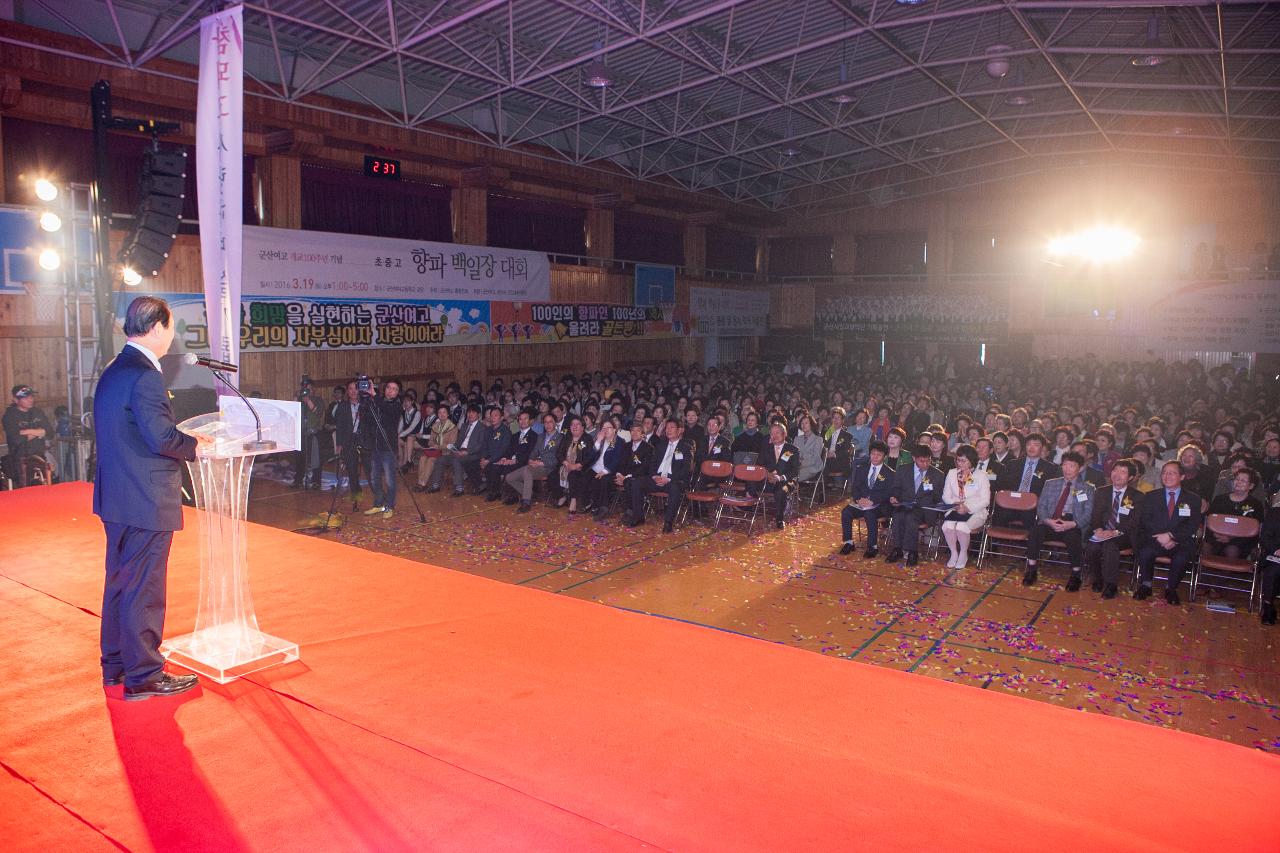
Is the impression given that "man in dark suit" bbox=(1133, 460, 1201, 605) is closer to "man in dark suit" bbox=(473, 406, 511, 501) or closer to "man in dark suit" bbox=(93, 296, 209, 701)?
"man in dark suit" bbox=(473, 406, 511, 501)

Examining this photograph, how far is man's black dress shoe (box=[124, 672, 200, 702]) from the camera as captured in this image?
2.83 meters

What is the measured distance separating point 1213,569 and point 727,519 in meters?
4.44

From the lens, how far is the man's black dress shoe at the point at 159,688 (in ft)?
9.27

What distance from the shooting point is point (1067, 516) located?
7164 millimetres

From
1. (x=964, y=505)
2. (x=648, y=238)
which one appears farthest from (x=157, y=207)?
(x=648, y=238)

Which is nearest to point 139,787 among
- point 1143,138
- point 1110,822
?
point 1110,822

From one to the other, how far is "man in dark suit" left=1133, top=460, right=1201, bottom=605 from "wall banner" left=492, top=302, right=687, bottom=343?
1121cm

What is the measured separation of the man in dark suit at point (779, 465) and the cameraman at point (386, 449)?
403 centimetres

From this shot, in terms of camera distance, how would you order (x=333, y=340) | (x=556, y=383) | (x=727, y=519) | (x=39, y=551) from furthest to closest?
1. (x=556, y=383)
2. (x=333, y=340)
3. (x=727, y=519)
4. (x=39, y=551)

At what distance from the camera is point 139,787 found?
2322 millimetres

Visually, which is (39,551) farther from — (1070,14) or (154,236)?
(1070,14)

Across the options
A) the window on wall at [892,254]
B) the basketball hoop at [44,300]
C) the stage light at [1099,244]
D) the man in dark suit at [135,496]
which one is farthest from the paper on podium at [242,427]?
the window on wall at [892,254]

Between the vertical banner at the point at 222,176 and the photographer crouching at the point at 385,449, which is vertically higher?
the vertical banner at the point at 222,176

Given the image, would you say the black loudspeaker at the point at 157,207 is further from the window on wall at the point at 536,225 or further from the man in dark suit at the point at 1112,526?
the man in dark suit at the point at 1112,526
